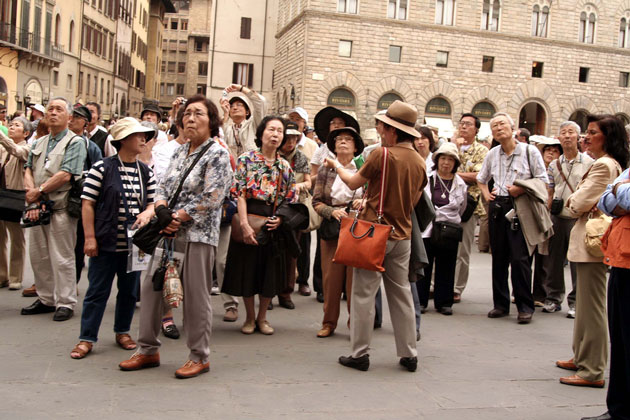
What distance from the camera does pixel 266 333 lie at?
6613mm

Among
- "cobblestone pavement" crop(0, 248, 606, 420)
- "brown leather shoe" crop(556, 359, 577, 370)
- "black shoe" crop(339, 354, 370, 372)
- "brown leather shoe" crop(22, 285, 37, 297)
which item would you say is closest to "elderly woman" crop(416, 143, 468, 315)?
"cobblestone pavement" crop(0, 248, 606, 420)

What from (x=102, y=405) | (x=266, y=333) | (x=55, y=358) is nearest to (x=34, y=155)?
(x=55, y=358)

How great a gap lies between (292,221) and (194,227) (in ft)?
4.70

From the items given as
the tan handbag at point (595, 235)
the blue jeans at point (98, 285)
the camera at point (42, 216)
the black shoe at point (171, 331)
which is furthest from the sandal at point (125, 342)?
the tan handbag at point (595, 235)

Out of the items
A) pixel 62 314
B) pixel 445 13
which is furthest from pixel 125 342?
pixel 445 13

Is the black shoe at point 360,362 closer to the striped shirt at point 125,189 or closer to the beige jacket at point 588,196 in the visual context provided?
the beige jacket at point 588,196

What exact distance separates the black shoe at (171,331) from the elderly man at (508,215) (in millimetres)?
3592

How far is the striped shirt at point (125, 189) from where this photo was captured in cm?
563

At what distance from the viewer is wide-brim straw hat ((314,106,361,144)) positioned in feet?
23.1

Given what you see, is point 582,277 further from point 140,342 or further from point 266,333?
point 140,342

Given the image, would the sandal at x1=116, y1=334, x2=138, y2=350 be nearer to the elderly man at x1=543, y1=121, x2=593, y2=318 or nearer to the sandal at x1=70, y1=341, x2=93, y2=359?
the sandal at x1=70, y1=341, x2=93, y2=359

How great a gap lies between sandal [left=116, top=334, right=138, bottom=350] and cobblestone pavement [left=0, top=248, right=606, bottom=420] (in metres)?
0.09

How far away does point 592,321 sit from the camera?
5.40 meters

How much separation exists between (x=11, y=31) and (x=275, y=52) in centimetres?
1915
